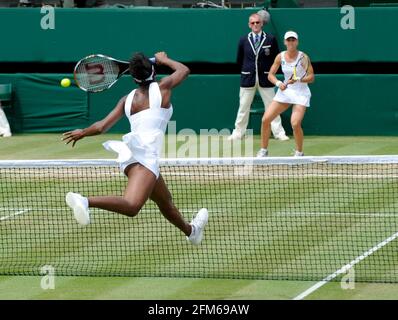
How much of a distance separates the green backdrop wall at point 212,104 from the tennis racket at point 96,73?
28.7 ft

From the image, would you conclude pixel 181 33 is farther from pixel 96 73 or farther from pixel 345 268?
pixel 345 268

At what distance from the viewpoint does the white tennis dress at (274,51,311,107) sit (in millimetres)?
17984

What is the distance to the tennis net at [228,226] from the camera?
11367 mm

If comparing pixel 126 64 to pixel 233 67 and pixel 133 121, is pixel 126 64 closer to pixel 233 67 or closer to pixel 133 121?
pixel 133 121

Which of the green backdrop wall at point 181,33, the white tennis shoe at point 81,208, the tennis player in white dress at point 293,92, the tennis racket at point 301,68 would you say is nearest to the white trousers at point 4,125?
the green backdrop wall at point 181,33

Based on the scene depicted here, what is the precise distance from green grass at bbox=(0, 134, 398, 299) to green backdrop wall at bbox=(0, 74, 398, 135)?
501 cm

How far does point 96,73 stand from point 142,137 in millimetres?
2326

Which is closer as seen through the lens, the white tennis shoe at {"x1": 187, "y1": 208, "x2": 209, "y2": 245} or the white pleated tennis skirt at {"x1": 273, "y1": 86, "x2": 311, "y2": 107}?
the white tennis shoe at {"x1": 187, "y1": 208, "x2": 209, "y2": 245}

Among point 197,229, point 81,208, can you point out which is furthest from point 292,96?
point 81,208

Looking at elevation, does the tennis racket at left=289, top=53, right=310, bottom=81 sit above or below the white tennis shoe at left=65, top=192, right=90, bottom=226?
above

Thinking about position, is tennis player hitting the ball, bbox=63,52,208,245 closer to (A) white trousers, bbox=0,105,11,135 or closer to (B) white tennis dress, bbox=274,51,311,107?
(B) white tennis dress, bbox=274,51,311,107

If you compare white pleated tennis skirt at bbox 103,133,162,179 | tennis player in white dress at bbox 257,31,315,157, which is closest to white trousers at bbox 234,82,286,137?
tennis player in white dress at bbox 257,31,315,157
